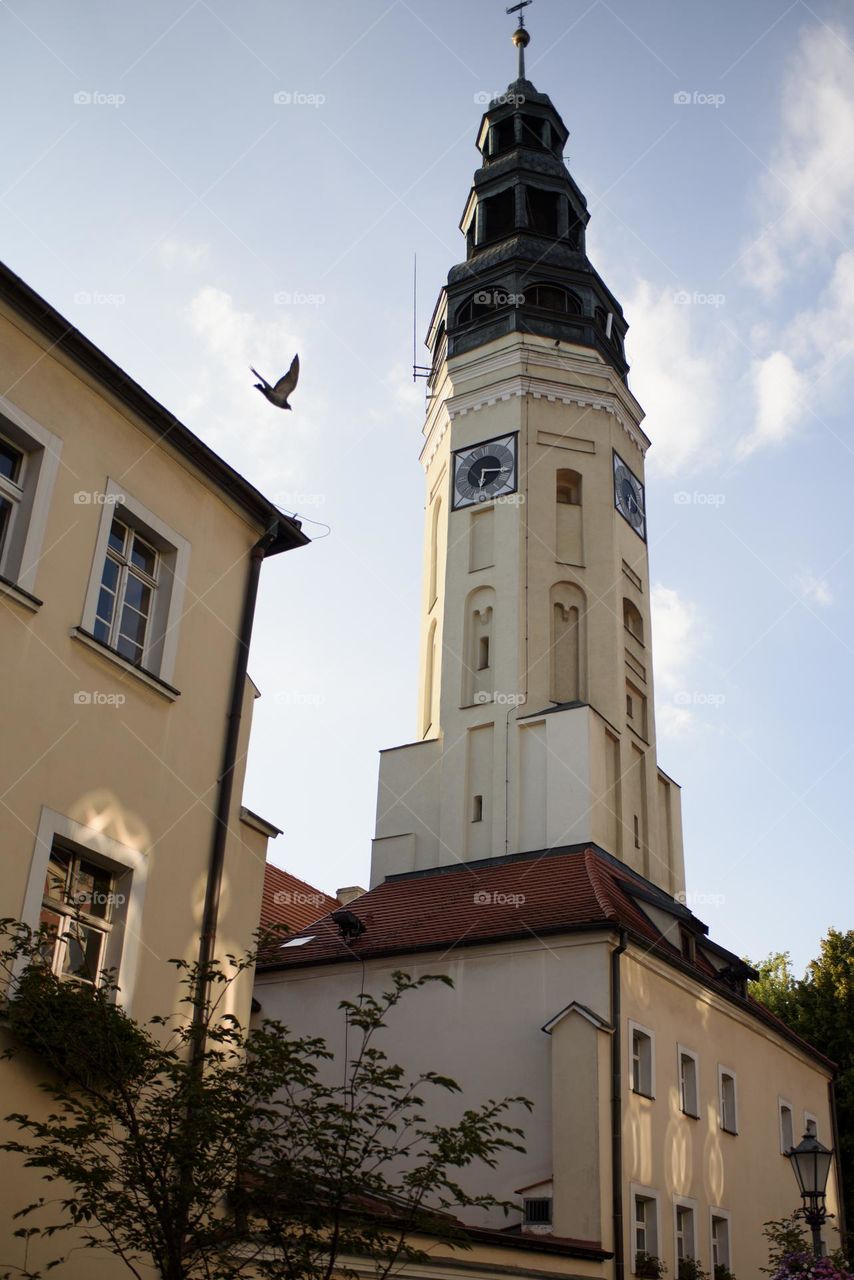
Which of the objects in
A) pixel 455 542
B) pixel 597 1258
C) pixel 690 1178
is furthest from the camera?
pixel 455 542

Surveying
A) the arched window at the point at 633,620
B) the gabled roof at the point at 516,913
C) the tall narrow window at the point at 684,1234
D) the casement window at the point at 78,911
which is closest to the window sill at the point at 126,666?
the casement window at the point at 78,911

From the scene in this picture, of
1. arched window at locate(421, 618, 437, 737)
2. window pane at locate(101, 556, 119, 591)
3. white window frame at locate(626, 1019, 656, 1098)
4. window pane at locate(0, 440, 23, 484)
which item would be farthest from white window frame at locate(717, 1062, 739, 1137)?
window pane at locate(0, 440, 23, 484)

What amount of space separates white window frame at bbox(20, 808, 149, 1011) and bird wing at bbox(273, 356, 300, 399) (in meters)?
5.07

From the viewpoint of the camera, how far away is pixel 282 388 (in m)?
14.4

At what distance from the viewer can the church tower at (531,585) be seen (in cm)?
2953

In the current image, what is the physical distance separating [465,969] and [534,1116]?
2946 millimetres

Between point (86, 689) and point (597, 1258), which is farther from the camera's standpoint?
point (597, 1258)

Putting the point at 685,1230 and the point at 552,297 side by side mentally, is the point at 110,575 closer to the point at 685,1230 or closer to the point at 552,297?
the point at 685,1230

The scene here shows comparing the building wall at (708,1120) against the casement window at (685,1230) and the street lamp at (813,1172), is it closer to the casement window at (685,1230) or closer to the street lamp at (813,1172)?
the casement window at (685,1230)

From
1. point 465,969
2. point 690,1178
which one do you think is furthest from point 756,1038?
point 465,969

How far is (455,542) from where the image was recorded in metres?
33.1

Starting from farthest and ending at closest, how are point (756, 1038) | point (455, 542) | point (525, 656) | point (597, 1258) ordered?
point (455, 542)
point (525, 656)
point (756, 1038)
point (597, 1258)

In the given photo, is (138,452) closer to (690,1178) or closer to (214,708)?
(214,708)

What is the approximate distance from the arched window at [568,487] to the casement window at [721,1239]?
1681 centimetres
